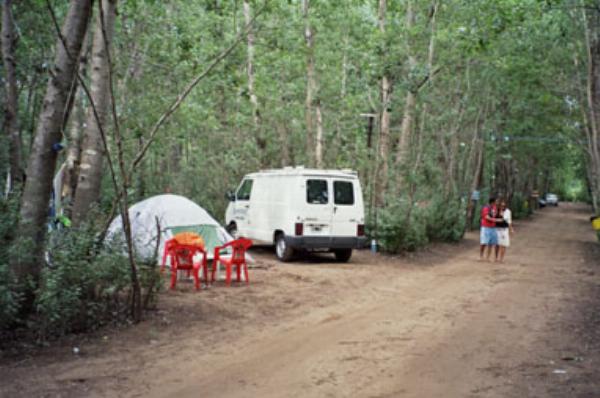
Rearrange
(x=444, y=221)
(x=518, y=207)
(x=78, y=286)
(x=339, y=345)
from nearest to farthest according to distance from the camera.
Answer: (x=78, y=286)
(x=339, y=345)
(x=444, y=221)
(x=518, y=207)

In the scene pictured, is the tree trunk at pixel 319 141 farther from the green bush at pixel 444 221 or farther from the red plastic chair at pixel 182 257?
the red plastic chair at pixel 182 257

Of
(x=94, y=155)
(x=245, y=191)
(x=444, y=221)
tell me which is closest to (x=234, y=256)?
(x=94, y=155)

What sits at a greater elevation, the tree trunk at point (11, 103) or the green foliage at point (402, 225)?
the tree trunk at point (11, 103)

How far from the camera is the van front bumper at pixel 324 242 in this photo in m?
15.2

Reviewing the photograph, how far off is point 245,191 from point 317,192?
3.05 m

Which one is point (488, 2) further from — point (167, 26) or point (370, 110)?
point (370, 110)

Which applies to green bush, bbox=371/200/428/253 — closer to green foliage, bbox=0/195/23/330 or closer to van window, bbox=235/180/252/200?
van window, bbox=235/180/252/200

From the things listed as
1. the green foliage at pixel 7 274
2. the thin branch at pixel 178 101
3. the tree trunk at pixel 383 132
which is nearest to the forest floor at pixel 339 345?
the green foliage at pixel 7 274

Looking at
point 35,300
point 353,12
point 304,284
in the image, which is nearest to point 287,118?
point 353,12

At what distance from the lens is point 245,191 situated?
1780cm

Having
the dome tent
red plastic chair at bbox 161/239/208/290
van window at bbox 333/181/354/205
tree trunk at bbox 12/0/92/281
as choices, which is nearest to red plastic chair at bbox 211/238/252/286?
red plastic chair at bbox 161/239/208/290

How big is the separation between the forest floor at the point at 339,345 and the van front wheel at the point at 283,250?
80.7 inches

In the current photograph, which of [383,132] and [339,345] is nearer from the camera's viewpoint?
[339,345]

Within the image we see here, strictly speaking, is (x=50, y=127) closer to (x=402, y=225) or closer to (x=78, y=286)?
(x=78, y=286)
